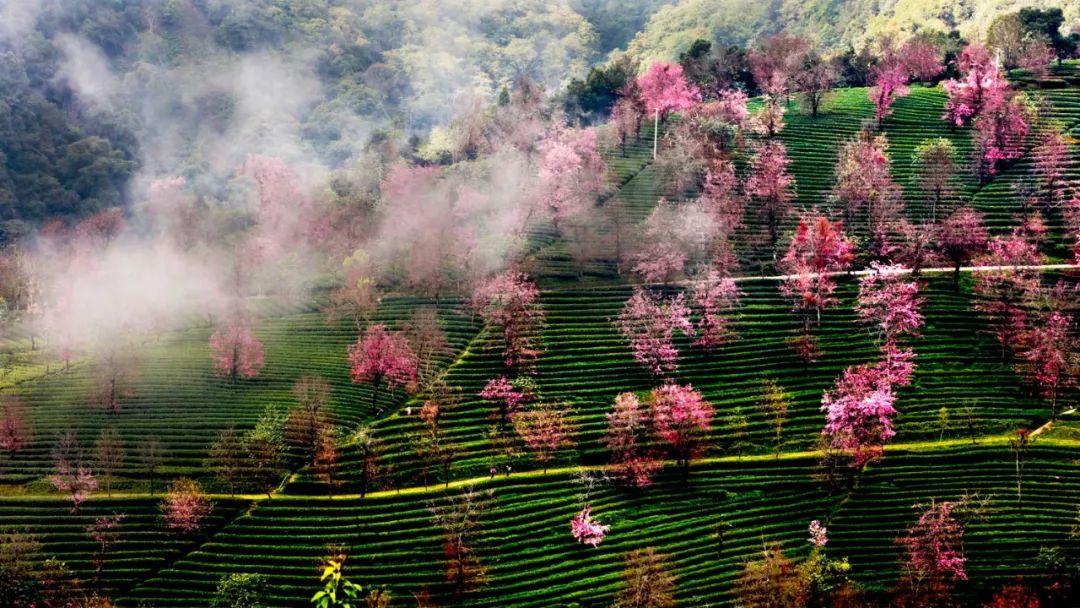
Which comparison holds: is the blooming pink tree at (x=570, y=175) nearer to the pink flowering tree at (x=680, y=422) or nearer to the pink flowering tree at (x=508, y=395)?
the pink flowering tree at (x=508, y=395)

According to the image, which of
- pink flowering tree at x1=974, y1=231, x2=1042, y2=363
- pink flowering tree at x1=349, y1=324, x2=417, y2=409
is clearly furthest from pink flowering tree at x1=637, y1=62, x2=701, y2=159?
pink flowering tree at x1=349, y1=324, x2=417, y2=409

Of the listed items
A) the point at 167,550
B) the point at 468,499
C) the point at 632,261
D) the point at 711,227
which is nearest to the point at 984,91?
the point at 711,227

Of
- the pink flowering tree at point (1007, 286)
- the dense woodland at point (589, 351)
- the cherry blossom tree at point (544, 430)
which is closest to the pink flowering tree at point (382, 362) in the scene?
the dense woodland at point (589, 351)

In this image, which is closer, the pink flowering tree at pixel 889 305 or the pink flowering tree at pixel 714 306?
the pink flowering tree at pixel 889 305

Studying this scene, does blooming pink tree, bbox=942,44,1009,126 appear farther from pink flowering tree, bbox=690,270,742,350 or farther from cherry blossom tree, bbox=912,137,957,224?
pink flowering tree, bbox=690,270,742,350

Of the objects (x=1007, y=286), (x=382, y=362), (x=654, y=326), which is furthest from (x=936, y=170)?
(x=382, y=362)

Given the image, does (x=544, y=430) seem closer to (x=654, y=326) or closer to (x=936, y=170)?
(x=654, y=326)

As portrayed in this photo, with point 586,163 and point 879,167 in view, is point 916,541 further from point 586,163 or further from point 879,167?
point 586,163
